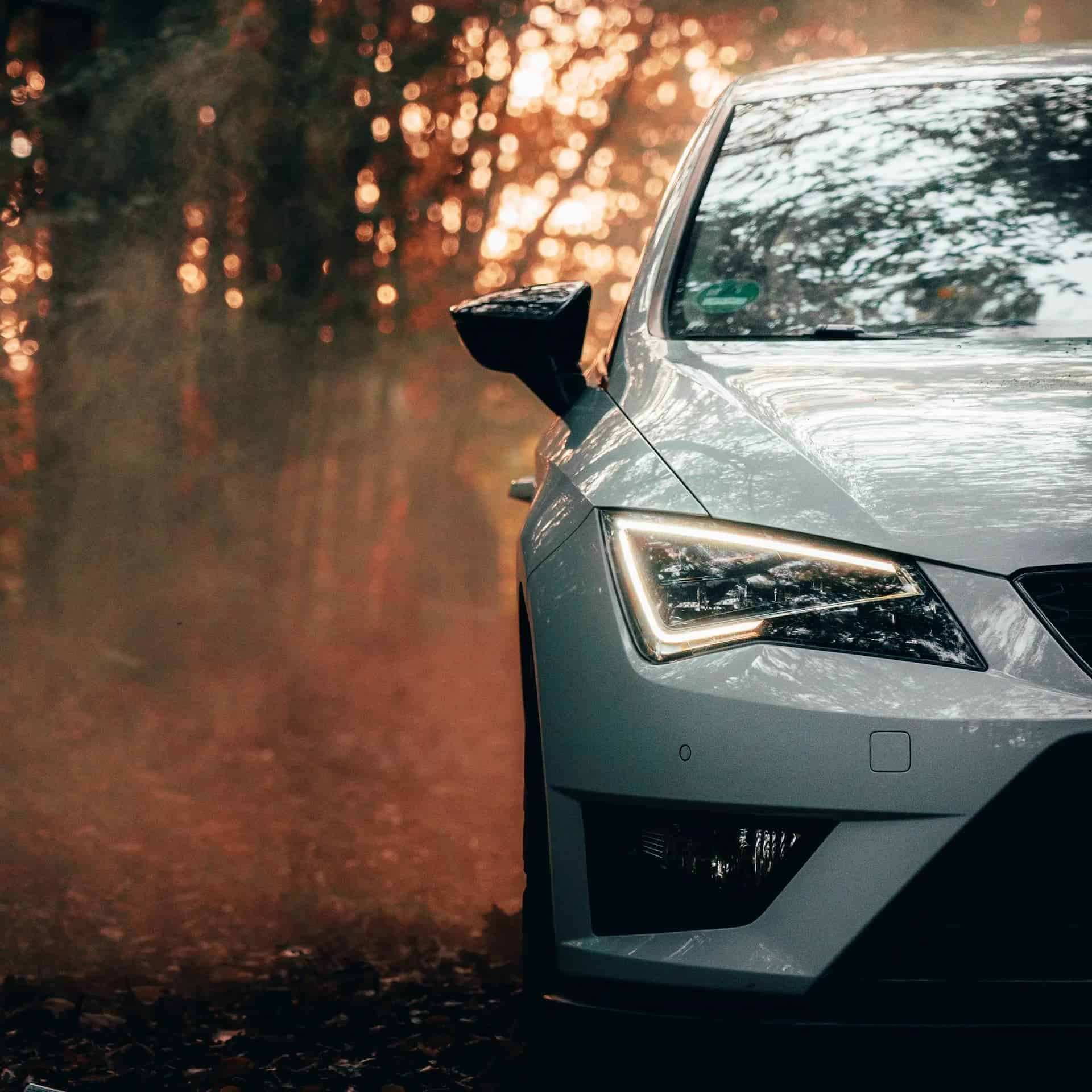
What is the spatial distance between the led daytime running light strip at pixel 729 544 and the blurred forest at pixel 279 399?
6.82 ft

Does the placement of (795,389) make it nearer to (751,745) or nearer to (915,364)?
(915,364)

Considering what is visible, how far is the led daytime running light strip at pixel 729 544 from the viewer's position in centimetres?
211

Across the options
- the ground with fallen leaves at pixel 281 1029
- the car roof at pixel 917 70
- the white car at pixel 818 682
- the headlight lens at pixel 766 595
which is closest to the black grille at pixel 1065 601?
the white car at pixel 818 682

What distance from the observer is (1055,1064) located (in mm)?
1950

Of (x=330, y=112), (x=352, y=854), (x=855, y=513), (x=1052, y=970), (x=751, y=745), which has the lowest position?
(x=352, y=854)

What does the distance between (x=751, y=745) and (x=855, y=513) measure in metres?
0.37

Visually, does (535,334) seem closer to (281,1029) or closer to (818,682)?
(818,682)

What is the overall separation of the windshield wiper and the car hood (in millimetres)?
100

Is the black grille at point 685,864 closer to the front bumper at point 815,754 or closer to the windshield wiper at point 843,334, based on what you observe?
the front bumper at point 815,754

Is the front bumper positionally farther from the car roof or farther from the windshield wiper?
the car roof

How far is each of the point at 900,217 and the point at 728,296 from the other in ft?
1.37

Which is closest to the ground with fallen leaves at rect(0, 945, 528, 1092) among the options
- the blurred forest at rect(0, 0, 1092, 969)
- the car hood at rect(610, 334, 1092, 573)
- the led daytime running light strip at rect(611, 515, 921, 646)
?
the blurred forest at rect(0, 0, 1092, 969)

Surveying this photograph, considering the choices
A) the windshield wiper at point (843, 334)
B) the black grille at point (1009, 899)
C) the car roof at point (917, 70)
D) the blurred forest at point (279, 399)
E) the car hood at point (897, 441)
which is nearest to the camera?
the black grille at point (1009, 899)

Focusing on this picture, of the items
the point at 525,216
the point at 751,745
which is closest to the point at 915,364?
the point at 751,745
